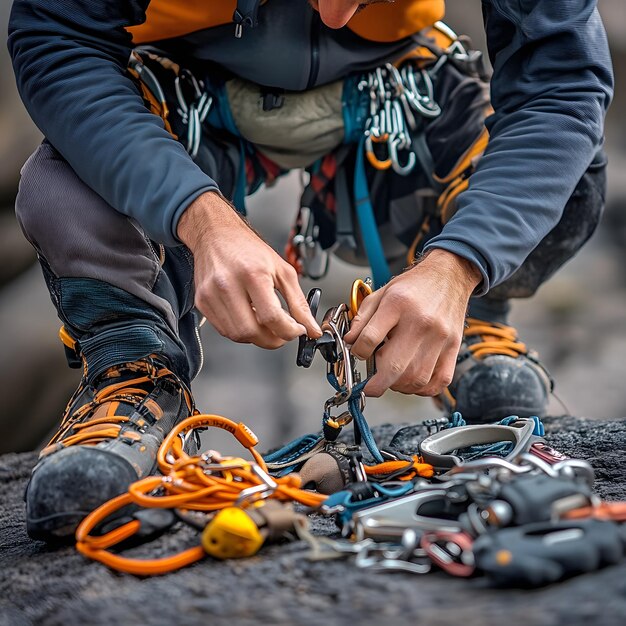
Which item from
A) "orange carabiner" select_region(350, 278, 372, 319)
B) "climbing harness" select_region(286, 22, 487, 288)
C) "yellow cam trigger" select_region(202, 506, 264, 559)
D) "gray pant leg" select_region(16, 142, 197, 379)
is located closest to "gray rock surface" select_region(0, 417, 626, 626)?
"yellow cam trigger" select_region(202, 506, 264, 559)

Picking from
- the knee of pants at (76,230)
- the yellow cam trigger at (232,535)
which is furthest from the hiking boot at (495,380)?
the yellow cam trigger at (232,535)

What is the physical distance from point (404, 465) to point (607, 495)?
0.93ft

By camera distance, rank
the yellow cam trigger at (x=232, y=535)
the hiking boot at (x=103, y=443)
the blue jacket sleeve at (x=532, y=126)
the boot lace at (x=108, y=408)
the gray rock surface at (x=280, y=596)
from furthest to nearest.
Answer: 1. the blue jacket sleeve at (x=532, y=126)
2. the boot lace at (x=108, y=408)
3. the hiking boot at (x=103, y=443)
4. the yellow cam trigger at (x=232, y=535)
5. the gray rock surface at (x=280, y=596)

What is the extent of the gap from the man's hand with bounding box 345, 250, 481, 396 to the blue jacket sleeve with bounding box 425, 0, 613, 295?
87 mm

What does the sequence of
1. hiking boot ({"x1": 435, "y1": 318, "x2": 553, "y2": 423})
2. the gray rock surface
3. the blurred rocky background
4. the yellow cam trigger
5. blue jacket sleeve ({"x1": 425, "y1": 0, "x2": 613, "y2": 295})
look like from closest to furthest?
the gray rock surface
the yellow cam trigger
blue jacket sleeve ({"x1": 425, "y1": 0, "x2": 613, "y2": 295})
hiking boot ({"x1": 435, "y1": 318, "x2": 553, "y2": 423})
the blurred rocky background

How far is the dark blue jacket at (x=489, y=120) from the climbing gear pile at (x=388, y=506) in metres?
0.24

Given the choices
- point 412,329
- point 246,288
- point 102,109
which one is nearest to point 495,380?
point 412,329

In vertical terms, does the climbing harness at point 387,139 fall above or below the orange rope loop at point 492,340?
above

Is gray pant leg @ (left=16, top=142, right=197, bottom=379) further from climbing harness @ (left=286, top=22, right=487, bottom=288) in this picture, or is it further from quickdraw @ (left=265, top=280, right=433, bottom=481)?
climbing harness @ (left=286, top=22, right=487, bottom=288)

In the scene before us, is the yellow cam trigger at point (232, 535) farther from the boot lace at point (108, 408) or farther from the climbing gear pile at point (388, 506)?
the boot lace at point (108, 408)

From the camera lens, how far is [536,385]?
158 centimetres

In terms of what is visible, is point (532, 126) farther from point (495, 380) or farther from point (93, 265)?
point (93, 265)

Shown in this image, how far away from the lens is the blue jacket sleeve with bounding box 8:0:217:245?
3.68 feet

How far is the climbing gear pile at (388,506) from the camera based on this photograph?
2.31 feet
